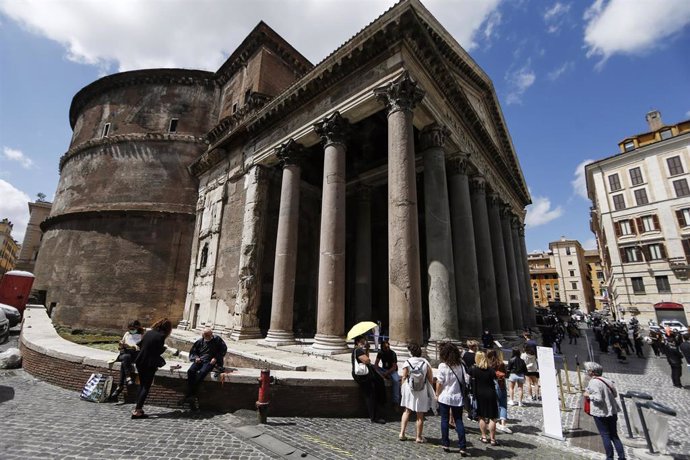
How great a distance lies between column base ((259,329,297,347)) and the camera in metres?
9.23

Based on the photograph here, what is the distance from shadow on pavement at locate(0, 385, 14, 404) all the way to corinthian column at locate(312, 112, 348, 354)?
5.39m

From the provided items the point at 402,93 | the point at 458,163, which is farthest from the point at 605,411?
the point at 458,163

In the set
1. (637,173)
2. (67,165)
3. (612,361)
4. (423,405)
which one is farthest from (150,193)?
(637,173)

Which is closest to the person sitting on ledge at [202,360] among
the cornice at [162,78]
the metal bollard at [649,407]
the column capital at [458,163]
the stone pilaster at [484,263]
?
the metal bollard at [649,407]

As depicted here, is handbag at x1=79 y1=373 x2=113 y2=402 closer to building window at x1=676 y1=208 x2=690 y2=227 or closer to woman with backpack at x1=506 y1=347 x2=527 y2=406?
woman with backpack at x1=506 y1=347 x2=527 y2=406

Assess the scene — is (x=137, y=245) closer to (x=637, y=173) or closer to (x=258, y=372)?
(x=258, y=372)

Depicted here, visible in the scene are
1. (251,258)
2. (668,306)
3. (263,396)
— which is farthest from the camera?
(668,306)

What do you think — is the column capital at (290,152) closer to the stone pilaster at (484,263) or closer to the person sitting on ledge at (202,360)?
the person sitting on ledge at (202,360)

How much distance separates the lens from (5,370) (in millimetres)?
6715

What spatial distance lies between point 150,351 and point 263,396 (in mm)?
1759

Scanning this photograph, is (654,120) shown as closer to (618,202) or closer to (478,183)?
(618,202)

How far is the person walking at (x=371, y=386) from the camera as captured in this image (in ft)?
15.6

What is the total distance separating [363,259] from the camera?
43.0 ft

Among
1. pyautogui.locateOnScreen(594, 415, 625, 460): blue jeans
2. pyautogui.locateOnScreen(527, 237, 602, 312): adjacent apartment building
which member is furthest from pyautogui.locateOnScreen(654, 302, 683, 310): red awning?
pyautogui.locateOnScreen(527, 237, 602, 312): adjacent apartment building
